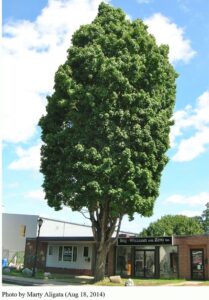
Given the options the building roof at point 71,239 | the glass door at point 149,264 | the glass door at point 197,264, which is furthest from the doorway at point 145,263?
the building roof at point 71,239

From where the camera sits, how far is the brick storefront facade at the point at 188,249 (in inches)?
1270

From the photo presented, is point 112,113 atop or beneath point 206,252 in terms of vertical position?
atop

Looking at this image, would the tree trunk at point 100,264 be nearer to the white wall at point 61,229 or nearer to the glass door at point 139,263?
the glass door at point 139,263

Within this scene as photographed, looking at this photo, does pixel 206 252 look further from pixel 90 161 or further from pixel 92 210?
pixel 90 161

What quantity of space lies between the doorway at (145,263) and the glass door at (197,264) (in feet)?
11.5

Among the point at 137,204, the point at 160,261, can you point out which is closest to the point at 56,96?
the point at 137,204

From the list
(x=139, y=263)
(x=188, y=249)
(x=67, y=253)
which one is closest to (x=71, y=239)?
(x=67, y=253)

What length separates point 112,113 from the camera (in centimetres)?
2586

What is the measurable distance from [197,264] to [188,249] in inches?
53.9

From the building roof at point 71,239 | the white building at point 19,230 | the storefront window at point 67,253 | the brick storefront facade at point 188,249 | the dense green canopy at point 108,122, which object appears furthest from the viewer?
the white building at point 19,230

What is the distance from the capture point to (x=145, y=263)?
35.3 meters

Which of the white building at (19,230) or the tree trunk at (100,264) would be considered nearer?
the tree trunk at (100,264)

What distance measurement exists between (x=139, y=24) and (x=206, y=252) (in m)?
18.5

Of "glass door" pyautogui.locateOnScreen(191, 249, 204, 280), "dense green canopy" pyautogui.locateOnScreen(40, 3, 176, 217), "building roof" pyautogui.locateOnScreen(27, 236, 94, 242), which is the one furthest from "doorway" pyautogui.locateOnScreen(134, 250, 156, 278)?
"dense green canopy" pyautogui.locateOnScreen(40, 3, 176, 217)
